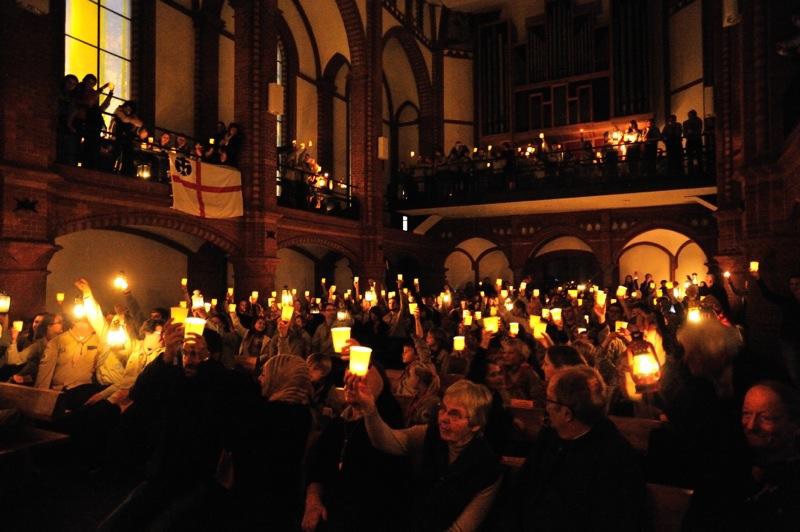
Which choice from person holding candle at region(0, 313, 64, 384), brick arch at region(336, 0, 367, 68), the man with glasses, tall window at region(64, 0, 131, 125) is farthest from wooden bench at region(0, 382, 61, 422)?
brick arch at region(336, 0, 367, 68)

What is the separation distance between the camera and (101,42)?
13.8 meters

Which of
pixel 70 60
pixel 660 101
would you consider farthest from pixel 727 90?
pixel 70 60

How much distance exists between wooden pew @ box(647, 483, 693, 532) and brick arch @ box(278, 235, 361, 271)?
13.3 m

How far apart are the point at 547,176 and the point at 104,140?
14314 mm

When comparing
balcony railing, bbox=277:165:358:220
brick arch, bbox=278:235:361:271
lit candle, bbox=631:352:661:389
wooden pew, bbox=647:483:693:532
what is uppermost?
balcony railing, bbox=277:165:358:220

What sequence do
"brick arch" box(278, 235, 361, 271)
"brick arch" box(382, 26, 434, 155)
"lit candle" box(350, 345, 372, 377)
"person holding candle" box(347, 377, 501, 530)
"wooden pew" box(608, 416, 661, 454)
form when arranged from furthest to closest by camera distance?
"brick arch" box(382, 26, 434, 155) < "brick arch" box(278, 235, 361, 271) < "wooden pew" box(608, 416, 661, 454) < "lit candle" box(350, 345, 372, 377) < "person holding candle" box(347, 377, 501, 530)

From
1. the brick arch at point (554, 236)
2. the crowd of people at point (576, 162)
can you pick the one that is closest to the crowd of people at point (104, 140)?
the crowd of people at point (576, 162)

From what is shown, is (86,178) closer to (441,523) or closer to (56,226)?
(56,226)

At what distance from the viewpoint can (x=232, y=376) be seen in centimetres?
393

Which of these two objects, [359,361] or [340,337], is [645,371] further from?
[340,337]

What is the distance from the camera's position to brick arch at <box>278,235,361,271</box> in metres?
15.8

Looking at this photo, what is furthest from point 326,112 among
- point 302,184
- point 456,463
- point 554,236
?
point 456,463

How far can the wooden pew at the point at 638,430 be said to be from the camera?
4207 millimetres

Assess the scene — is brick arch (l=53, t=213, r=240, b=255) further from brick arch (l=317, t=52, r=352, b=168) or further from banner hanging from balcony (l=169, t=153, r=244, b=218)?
brick arch (l=317, t=52, r=352, b=168)
